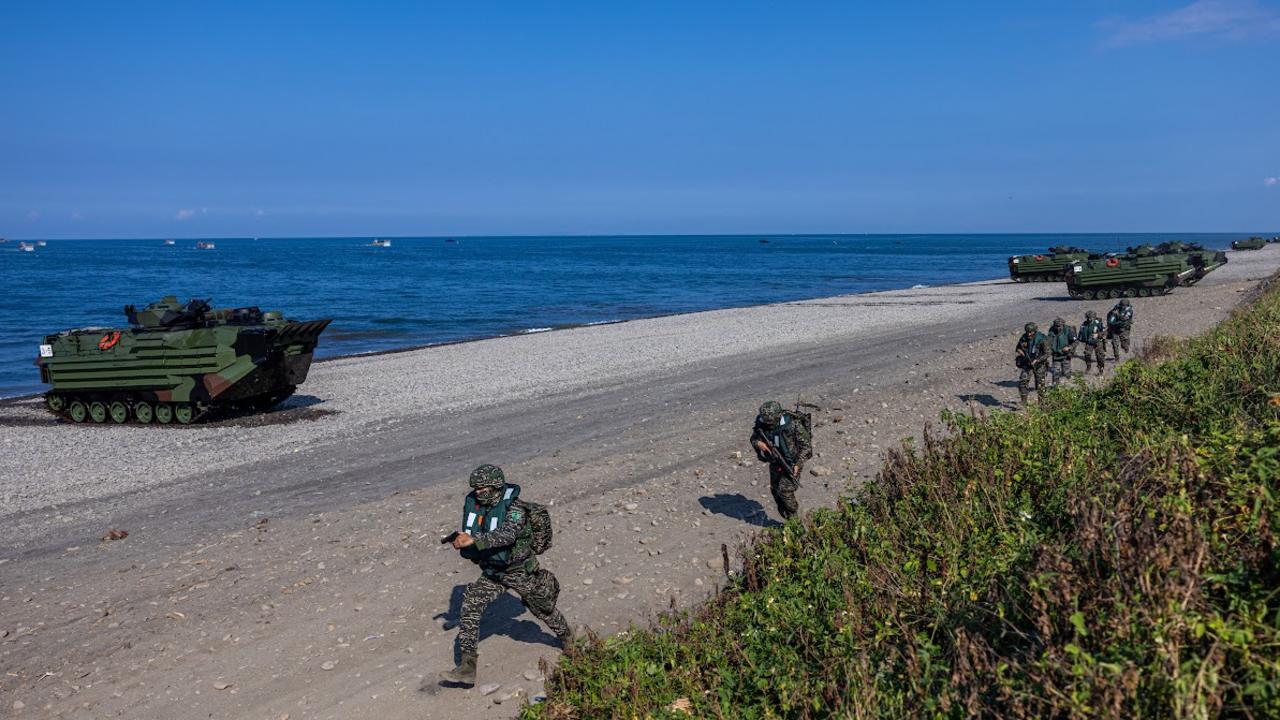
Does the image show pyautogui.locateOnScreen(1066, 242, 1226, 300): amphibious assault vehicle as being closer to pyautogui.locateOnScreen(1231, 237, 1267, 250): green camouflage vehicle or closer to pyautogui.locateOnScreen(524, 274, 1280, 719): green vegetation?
pyautogui.locateOnScreen(524, 274, 1280, 719): green vegetation

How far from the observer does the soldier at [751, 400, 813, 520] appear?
33.8ft

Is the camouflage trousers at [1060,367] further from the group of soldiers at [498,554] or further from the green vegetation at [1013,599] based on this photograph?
the group of soldiers at [498,554]

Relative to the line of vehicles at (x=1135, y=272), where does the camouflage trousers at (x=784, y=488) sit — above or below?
below

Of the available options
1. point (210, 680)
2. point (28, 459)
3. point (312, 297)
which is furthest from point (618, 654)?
point (312, 297)

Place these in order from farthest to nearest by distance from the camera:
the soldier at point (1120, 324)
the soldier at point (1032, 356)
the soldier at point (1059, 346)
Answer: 1. the soldier at point (1120, 324)
2. the soldier at point (1059, 346)
3. the soldier at point (1032, 356)

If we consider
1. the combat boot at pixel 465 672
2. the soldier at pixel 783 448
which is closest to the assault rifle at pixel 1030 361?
the soldier at pixel 783 448

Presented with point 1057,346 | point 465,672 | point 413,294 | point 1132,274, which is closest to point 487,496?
point 465,672

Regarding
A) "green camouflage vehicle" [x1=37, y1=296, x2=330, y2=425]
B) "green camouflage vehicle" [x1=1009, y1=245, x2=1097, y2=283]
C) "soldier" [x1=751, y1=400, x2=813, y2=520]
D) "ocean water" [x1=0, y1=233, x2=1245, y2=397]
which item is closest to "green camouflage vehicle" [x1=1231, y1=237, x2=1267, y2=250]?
"ocean water" [x1=0, y1=233, x2=1245, y2=397]

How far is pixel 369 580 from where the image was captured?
33.4ft

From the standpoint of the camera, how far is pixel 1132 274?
4134 cm

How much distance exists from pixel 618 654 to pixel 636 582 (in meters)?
2.87

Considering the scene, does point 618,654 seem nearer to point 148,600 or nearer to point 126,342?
point 148,600

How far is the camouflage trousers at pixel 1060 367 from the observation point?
17.8 metres

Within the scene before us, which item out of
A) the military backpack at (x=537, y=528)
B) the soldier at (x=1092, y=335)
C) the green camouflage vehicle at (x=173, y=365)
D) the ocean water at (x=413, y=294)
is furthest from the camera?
the ocean water at (x=413, y=294)
